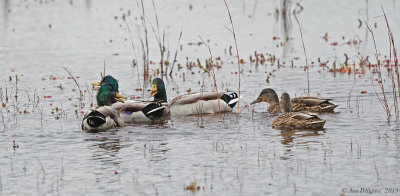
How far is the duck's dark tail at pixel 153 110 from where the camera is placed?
14.0 meters

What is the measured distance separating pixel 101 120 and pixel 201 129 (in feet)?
5.99

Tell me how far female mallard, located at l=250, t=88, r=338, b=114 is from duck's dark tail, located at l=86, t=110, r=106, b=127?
3.67m

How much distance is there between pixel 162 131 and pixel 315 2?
88.1 ft

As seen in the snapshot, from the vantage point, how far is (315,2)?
37.9 metres

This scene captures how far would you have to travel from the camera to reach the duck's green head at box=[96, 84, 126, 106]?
14.4 metres

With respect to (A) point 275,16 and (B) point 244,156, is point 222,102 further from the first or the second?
(A) point 275,16

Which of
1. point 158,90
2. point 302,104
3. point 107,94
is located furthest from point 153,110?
point 302,104

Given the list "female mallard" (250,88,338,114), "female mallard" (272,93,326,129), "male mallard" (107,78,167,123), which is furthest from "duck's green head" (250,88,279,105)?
"male mallard" (107,78,167,123)

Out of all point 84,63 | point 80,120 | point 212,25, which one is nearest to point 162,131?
point 80,120

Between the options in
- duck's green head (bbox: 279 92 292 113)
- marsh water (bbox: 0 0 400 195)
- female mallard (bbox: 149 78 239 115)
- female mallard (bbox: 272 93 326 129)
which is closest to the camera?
marsh water (bbox: 0 0 400 195)

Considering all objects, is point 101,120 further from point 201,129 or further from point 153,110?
point 201,129

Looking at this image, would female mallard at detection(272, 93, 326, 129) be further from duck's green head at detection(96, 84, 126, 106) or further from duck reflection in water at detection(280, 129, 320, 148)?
duck's green head at detection(96, 84, 126, 106)

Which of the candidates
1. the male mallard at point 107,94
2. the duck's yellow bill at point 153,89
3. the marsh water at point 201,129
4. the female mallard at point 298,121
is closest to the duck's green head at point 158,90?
the duck's yellow bill at point 153,89

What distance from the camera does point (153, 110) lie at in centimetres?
1396
